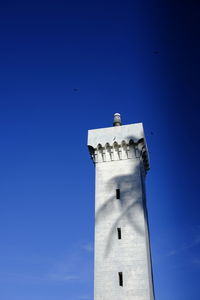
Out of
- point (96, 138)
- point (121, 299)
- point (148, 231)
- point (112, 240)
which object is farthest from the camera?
point (96, 138)

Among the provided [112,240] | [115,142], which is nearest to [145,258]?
[112,240]

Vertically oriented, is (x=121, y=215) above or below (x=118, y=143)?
below

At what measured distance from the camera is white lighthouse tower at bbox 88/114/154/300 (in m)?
23.7

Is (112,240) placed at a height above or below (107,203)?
below

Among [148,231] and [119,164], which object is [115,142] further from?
[148,231]

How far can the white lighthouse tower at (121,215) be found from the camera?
933 inches

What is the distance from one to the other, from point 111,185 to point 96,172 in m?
1.77

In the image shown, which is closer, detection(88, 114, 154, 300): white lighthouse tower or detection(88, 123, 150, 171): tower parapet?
detection(88, 114, 154, 300): white lighthouse tower

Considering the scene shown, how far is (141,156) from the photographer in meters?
28.9

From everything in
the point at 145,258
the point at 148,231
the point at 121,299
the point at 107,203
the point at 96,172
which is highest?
the point at 96,172

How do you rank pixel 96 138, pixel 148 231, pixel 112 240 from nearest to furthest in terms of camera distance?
pixel 112 240, pixel 148 231, pixel 96 138

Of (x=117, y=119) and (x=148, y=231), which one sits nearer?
(x=148, y=231)

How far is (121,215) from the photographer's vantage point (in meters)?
26.1

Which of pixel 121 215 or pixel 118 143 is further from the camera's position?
pixel 118 143
